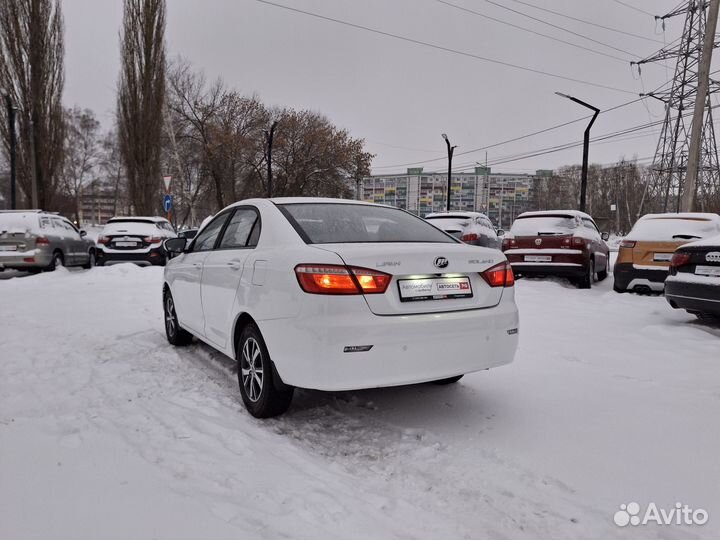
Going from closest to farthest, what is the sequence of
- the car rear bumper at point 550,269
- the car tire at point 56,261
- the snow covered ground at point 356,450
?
the snow covered ground at point 356,450 → the car rear bumper at point 550,269 → the car tire at point 56,261

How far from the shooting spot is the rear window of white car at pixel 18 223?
11477mm

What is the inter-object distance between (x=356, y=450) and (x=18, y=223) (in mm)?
11850

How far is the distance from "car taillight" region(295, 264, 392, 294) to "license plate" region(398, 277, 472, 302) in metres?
0.14

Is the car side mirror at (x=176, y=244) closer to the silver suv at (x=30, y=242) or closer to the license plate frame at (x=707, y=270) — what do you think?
the license plate frame at (x=707, y=270)

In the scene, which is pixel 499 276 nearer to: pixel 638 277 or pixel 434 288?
pixel 434 288

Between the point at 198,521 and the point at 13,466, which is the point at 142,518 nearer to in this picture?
the point at 198,521

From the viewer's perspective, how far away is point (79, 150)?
181 ft

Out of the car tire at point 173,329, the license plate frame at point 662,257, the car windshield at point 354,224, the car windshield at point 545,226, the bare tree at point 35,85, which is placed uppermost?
the bare tree at point 35,85

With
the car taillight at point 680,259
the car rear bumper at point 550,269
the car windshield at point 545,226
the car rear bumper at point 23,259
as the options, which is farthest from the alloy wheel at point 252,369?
the car rear bumper at point 23,259

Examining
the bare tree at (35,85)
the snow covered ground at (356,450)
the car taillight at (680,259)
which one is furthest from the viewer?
the bare tree at (35,85)

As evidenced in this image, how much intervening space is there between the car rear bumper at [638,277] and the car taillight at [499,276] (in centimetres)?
618

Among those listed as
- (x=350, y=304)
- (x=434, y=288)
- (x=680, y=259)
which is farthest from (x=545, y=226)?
(x=350, y=304)

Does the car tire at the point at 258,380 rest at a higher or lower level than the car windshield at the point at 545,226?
lower

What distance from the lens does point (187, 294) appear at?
4.84 meters
